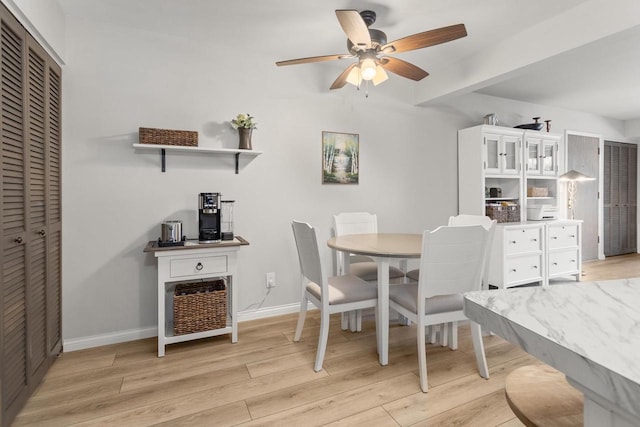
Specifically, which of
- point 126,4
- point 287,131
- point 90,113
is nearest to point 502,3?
point 287,131

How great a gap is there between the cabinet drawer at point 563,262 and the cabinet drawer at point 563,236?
10 centimetres

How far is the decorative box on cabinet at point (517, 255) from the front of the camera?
3518 mm

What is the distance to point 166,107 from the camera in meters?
2.62

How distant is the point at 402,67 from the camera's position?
7.75ft

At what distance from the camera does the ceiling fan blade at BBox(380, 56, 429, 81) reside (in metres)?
2.29

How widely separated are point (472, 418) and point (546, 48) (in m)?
2.49

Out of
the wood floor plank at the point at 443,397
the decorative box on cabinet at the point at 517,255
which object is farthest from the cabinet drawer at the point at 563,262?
the wood floor plank at the point at 443,397

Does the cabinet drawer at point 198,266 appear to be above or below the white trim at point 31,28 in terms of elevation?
below

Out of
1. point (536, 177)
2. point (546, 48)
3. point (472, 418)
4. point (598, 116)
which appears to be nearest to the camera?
point (472, 418)

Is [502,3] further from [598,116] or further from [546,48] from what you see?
[598,116]

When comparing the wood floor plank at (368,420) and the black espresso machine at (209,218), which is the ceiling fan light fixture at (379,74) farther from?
the wood floor plank at (368,420)

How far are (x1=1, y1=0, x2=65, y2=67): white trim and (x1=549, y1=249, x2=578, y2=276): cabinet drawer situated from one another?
16.2ft

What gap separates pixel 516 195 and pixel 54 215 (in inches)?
181

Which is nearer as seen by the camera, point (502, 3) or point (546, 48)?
point (502, 3)
